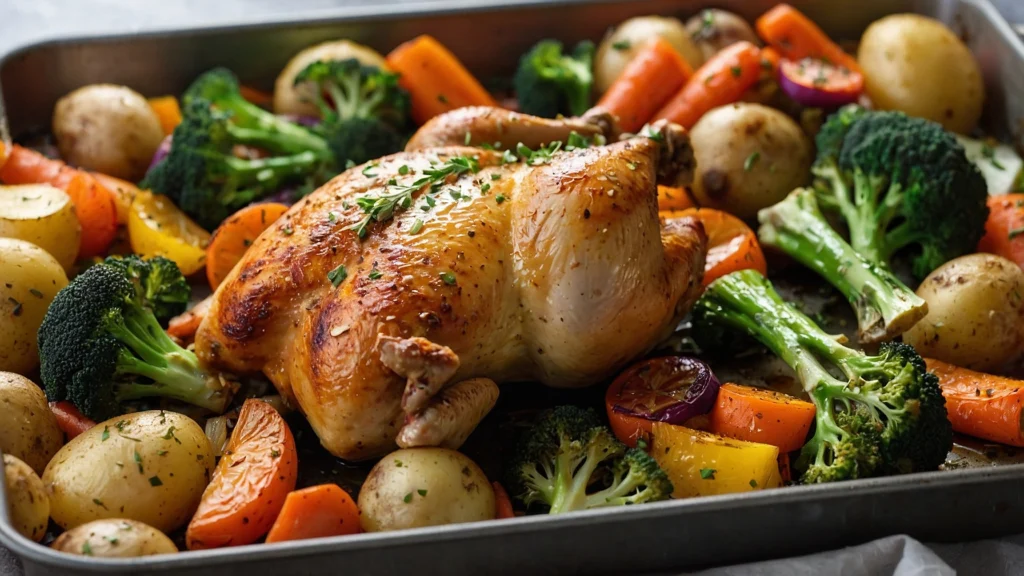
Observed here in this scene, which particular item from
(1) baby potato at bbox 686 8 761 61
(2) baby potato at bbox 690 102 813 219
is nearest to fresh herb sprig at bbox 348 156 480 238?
(2) baby potato at bbox 690 102 813 219

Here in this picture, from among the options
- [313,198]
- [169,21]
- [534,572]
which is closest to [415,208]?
[313,198]

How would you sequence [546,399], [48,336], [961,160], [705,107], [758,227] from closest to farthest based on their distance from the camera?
[48,336], [546,399], [961,160], [758,227], [705,107]

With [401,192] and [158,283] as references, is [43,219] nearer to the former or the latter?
[158,283]

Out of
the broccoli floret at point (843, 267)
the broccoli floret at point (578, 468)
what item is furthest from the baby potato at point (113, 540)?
the broccoli floret at point (843, 267)

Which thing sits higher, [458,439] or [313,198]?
[313,198]

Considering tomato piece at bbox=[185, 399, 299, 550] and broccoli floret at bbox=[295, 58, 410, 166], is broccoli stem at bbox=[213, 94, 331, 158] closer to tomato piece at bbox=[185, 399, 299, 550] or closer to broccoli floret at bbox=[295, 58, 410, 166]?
broccoli floret at bbox=[295, 58, 410, 166]

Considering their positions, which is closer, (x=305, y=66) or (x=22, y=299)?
(x=22, y=299)

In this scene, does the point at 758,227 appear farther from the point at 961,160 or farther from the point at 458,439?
the point at 458,439

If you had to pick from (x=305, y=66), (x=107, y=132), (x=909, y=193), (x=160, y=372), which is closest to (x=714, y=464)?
(x=909, y=193)
